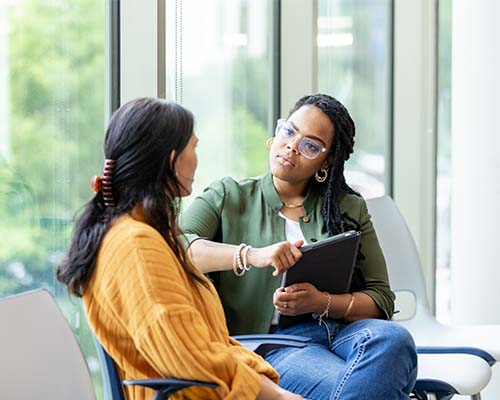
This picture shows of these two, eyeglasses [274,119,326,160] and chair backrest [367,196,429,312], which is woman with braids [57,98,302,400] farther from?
chair backrest [367,196,429,312]

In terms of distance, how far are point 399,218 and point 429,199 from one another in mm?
1624

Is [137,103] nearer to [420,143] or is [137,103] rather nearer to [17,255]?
[17,255]

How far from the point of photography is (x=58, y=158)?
2.40 meters

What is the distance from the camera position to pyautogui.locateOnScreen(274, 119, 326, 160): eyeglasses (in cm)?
259

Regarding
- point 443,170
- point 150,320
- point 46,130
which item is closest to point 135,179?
point 150,320

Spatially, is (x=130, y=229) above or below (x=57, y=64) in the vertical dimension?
below

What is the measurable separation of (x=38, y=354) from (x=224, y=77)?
1540 mm

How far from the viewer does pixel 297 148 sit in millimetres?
2584

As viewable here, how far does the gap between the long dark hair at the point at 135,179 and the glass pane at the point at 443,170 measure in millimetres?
3363

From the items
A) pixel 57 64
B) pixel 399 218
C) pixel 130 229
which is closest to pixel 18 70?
pixel 57 64

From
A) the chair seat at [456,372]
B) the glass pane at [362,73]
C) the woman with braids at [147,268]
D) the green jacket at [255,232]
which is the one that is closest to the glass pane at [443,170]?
the glass pane at [362,73]

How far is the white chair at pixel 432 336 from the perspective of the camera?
9.21ft

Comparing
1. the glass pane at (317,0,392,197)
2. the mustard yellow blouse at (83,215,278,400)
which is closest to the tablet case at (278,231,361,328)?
the mustard yellow blouse at (83,215,278,400)

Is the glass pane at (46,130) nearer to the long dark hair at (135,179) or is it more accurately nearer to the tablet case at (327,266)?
the long dark hair at (135,179)
